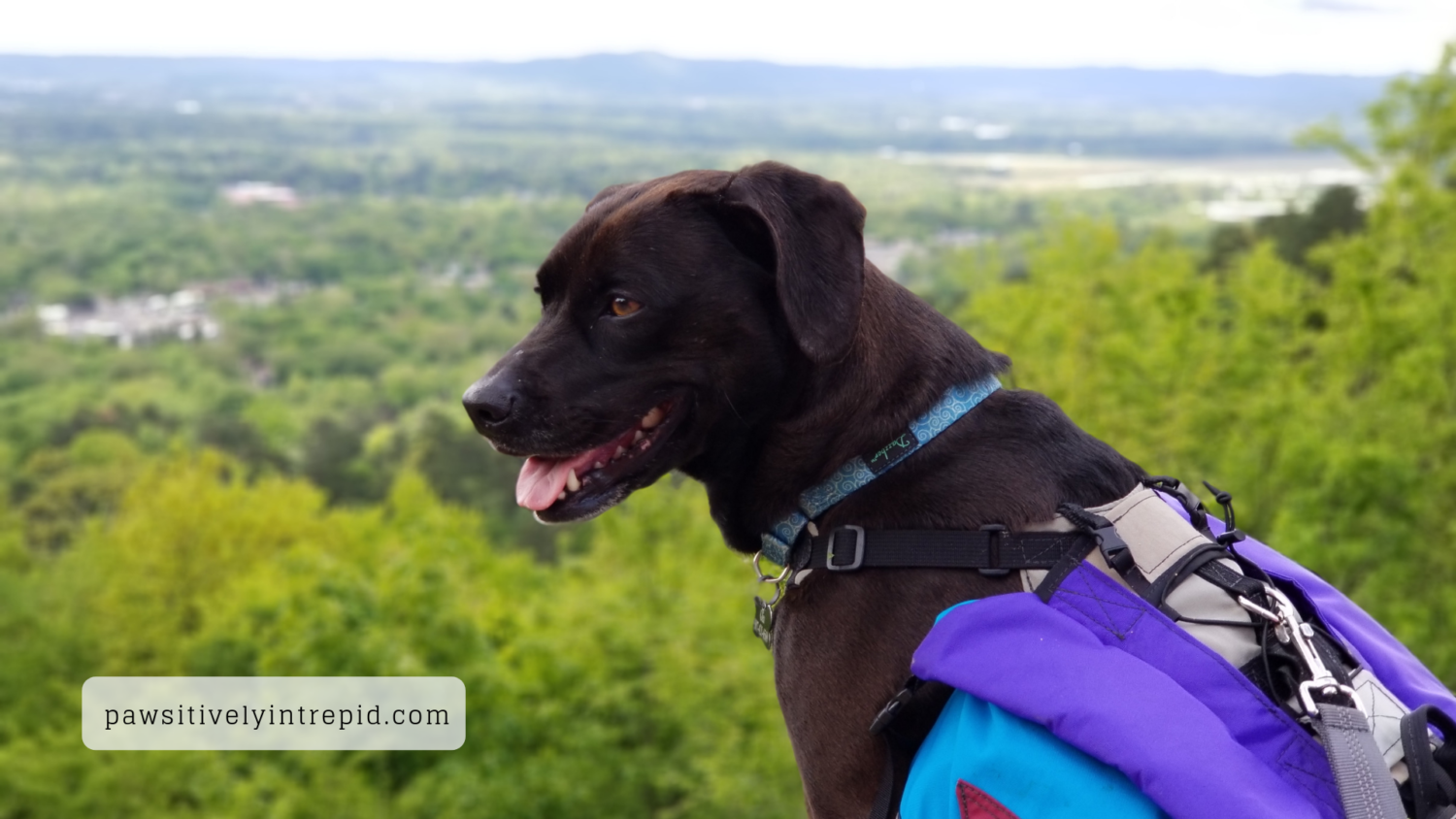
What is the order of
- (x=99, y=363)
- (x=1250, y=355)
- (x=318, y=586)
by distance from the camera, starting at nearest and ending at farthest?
1. (x=1250, y=355)
2. (x=318, y=586)
3. (x=99, y=363)

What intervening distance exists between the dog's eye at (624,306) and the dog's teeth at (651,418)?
23 centimetres

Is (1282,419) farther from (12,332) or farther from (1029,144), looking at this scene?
(1029,144)

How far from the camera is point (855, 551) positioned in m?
2.36

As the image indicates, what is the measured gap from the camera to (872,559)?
92.8 inches

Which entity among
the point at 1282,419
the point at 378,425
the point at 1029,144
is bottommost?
the point at 378,425

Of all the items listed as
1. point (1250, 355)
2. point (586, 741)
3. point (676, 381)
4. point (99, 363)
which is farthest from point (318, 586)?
point (99, 363)

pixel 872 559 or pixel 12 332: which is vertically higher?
pixel 872 559

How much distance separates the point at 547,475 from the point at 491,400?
0.82ft

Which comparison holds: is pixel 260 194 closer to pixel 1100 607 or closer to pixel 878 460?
pixel 878 460

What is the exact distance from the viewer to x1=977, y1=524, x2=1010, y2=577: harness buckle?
91.0 inches

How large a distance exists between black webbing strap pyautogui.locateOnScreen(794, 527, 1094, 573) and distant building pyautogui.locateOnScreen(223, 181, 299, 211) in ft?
515

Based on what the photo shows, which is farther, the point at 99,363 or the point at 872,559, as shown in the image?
the point at 99,363

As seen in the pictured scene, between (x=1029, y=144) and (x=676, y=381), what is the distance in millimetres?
156388

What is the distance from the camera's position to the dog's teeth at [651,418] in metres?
2.62
